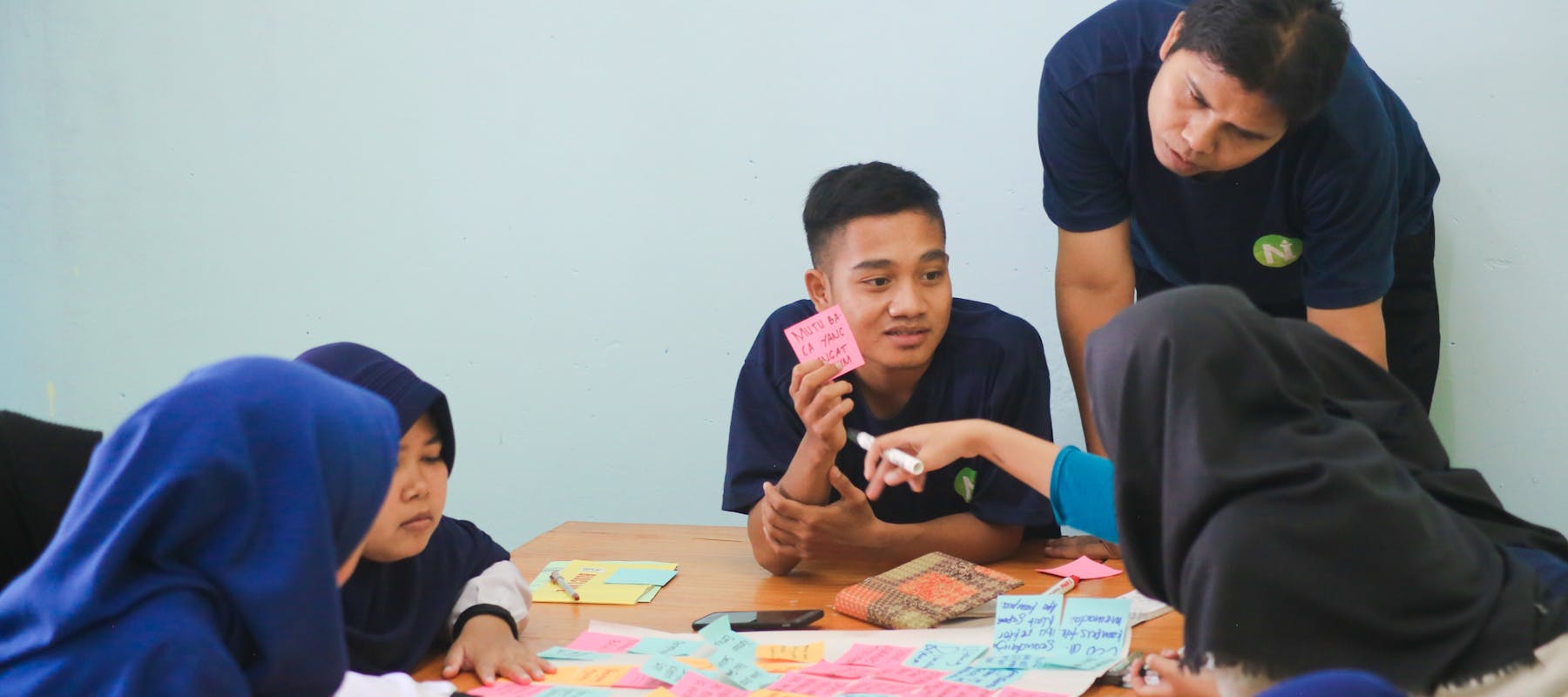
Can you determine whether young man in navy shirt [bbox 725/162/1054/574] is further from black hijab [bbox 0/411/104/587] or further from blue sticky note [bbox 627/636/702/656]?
black hijab [bbox 0/411/104/587]

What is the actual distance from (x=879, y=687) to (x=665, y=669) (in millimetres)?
264

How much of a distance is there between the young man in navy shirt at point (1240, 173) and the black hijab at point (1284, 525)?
2.12 feet

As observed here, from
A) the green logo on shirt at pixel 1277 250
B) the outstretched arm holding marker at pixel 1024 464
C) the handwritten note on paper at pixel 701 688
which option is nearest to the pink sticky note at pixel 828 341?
the outstretched arm holding marker at pixel 1024 464

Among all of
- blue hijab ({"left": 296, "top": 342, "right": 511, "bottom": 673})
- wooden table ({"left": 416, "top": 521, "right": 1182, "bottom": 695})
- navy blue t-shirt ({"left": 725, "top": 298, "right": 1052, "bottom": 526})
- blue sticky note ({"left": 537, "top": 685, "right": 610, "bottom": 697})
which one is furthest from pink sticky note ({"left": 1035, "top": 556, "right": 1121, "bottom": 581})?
blue hijab ({"left": 296, "top": 342, "right": 511, "bottom": 673})

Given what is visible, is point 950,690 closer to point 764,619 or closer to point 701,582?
point 764,619

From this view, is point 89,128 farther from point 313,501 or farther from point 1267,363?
point 1267,363

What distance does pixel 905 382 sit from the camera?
220cm

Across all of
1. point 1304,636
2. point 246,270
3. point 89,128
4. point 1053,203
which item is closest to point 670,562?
Result: point 1053,203

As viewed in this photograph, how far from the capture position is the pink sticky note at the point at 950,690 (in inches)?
55.7

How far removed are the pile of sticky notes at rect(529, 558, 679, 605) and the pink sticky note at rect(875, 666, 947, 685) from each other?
0.47 metres

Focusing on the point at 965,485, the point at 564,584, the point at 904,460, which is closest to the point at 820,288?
the point at 965,485

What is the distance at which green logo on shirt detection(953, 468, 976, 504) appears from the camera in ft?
7.02

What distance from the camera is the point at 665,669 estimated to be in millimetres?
1532

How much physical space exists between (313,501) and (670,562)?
1141 millimetres
